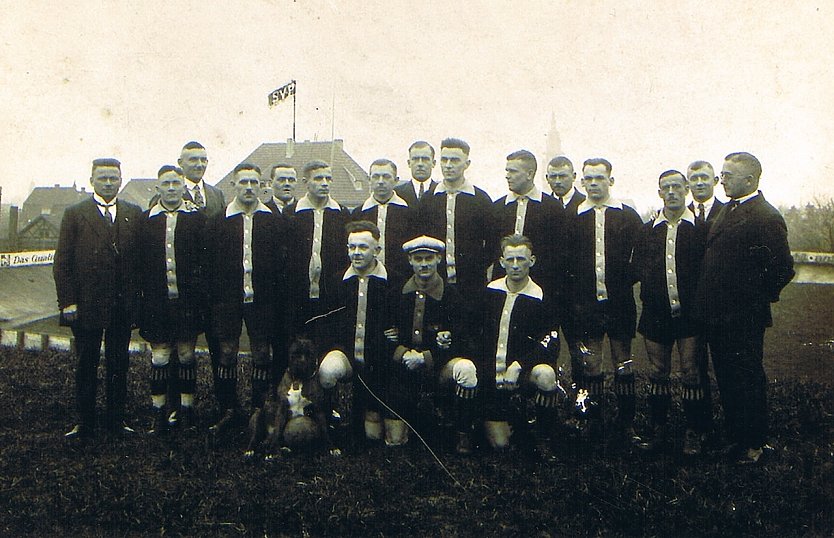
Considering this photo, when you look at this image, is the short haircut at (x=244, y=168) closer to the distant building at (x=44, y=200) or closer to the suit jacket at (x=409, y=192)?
the suit jacket at (x=409, y=192)

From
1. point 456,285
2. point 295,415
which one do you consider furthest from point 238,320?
point 456,285

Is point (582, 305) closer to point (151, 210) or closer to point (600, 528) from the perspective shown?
point (600, 528)

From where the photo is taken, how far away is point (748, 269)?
4.23 meters

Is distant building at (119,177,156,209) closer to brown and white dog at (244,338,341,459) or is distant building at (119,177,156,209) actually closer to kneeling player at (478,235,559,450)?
brown and white dog at (244,338,341,459)

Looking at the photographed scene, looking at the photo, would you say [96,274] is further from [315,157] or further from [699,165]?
[315,157]

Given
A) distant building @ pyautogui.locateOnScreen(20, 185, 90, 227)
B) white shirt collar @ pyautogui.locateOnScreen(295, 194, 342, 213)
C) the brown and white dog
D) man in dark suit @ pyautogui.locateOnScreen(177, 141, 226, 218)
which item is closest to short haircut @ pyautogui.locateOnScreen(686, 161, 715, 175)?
white shirt collar @ pyautogui.locateOnScreen(295, 194, 342, 213)

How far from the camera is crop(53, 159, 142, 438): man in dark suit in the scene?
480 centimetres

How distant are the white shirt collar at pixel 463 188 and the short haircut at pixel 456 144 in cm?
24

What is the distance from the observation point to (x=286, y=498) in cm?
368

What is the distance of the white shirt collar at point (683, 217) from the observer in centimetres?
459

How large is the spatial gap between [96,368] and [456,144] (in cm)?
323

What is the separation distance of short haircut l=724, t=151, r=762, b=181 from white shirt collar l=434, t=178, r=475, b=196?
6.03 ft

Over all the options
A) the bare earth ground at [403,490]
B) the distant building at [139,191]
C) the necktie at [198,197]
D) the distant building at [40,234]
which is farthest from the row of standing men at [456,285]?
the distant building at [139,191]

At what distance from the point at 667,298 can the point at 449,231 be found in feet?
5.45
